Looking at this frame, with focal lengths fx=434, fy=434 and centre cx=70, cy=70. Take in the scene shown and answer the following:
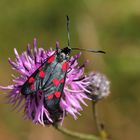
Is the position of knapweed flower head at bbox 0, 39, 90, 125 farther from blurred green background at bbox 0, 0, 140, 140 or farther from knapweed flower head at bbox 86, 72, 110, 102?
blurred green background at bbox 0, 0, 140, 140

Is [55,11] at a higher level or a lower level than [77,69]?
higher

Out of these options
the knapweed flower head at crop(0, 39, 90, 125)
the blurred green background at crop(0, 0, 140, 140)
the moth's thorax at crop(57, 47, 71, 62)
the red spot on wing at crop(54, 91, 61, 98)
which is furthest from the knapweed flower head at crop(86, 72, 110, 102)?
the blurred green background at crop(0, 0, 140, 140)

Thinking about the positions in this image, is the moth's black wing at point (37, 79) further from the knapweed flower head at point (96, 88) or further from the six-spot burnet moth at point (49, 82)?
the knapweed flower head at point (96, 88)

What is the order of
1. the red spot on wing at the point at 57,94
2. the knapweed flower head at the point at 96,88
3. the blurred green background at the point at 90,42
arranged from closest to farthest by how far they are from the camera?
1. the red spot on wing at the point at 57,94
2. the knapweed flower head at the point at 96,88
3. the blurred green background at the point at 90,42

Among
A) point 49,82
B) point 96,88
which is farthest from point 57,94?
point 96,88

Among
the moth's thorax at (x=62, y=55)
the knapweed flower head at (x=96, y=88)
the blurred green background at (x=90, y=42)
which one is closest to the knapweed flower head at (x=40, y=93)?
the moth's thorax at (x=62, y=55)

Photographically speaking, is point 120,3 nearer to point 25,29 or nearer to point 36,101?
point 25,29

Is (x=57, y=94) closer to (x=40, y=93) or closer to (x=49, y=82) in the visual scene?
(x=49, y=82)

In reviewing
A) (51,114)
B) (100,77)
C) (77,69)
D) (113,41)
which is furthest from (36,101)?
(113,41)

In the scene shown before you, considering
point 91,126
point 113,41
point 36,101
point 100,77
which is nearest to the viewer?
point 36,101
